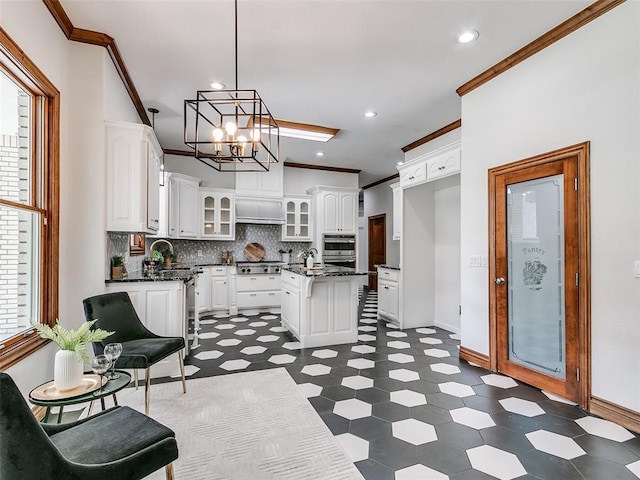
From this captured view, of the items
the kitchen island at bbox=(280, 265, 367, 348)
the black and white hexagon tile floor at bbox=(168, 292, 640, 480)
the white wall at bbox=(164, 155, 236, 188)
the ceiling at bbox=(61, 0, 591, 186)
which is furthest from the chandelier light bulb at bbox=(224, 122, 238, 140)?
the white wall at bbox=(164, 155, 236, 188)

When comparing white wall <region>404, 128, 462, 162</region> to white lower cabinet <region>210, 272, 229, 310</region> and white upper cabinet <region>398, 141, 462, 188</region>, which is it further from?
white lower cabinet <region>210, 272, 229, 310</region>

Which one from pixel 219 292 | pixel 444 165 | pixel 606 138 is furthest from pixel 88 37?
pixel 606 138

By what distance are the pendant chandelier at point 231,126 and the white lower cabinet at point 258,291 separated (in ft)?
6.83

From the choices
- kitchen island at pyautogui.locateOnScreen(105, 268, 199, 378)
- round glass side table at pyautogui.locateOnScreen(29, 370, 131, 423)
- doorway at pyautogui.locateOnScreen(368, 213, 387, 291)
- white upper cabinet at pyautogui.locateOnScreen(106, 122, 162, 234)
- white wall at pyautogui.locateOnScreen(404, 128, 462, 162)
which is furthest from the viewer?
doorway at pyautogui.locateOnScreen(368, 213, 387, 291)

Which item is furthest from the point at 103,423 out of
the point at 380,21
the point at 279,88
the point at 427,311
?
the point at 427,311

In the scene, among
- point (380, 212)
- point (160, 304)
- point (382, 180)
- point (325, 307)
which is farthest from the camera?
point (380, 212)

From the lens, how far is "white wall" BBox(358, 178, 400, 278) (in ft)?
27.7

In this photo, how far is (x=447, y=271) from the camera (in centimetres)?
499

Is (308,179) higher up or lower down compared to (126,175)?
higher up

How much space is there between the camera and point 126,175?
10.1 feet

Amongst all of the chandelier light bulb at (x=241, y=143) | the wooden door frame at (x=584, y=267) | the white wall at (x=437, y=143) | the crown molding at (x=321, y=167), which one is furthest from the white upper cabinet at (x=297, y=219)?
the wooden door frame at (x=584, y=267)

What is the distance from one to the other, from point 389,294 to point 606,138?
11.3ft

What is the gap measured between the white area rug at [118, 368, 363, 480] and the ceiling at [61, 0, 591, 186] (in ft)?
9.78

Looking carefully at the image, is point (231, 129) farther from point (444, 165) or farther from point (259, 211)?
point (259, 211)
